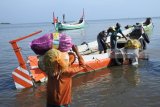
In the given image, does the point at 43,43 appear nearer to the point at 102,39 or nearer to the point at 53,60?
the point at 53,60

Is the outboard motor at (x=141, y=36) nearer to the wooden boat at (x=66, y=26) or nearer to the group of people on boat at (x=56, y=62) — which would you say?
the group of people on boat at (x=56, y=62)

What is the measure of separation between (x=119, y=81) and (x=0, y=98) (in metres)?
4.28

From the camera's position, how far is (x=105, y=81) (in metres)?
11.1

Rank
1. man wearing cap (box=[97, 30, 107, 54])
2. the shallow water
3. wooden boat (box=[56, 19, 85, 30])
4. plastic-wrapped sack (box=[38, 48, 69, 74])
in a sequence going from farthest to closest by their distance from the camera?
1. wooden boat (box=[56, 19, 85, 30])
2. man wearing cap (box=[97, 30, 107, 54])
3. the shallow water
4. plastic-wrapped sack (box=[38, 48, 69, 74])

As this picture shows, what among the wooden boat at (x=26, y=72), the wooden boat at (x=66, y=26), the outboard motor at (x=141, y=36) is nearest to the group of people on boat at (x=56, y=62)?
the wooden boat at (x=26, y=72)

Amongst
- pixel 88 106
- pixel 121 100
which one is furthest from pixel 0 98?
pixel 121 100

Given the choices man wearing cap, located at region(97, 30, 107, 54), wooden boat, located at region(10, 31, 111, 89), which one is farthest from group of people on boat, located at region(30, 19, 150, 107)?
man wearing cap, located at region(97, 30, 107, 54)

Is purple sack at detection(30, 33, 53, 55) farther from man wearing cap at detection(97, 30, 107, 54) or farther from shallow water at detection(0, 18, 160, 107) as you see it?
man wearing cap at detection(97, 30, 107, 54)

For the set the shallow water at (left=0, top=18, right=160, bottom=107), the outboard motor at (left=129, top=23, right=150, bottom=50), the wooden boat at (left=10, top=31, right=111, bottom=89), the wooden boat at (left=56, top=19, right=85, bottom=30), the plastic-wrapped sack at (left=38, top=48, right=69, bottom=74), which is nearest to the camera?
the plastic-wrapped sack at (left=38, top=48, right=69, bottom=74)

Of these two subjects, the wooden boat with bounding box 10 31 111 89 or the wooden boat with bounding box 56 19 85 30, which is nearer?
the wooden boat with bounding box 10 31 111 89

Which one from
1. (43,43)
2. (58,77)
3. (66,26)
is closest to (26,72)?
(58,77)

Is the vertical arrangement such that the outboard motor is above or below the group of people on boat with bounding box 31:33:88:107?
below

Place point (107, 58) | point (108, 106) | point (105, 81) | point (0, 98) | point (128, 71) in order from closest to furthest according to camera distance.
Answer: point (108, 106) < point (0, 98) < point (105, 81) < point (128, 71) < point (107, 58)

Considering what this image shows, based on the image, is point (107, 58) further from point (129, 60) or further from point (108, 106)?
point (108, 106)
